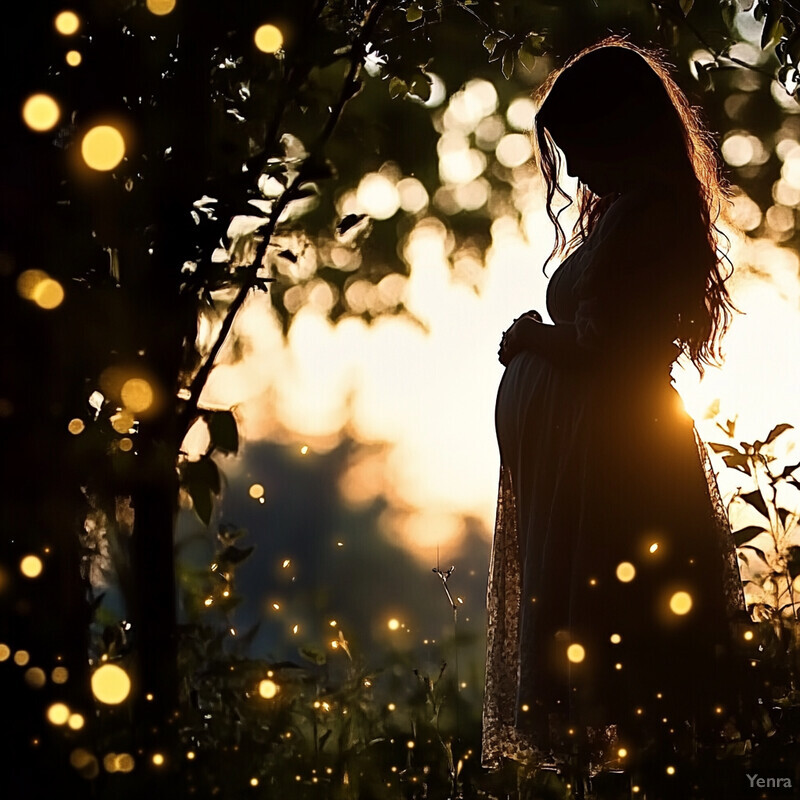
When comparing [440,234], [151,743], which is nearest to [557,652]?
[151,743]

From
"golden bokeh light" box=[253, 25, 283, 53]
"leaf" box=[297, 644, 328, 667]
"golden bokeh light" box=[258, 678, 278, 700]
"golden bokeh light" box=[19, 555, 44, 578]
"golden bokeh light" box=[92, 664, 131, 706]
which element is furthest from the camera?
"leaf" box=[297, 644, 328, 667]

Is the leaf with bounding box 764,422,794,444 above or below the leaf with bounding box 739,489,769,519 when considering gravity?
above

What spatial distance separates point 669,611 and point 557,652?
1.08 ft

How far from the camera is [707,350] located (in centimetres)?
276

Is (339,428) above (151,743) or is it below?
above

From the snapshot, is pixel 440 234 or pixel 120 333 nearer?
pixel 120 333

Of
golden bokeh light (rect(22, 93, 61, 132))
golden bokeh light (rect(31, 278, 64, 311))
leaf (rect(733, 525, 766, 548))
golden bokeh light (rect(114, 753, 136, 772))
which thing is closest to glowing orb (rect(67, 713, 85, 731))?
golden bokeh light (rect(114, 753, 136, 772))

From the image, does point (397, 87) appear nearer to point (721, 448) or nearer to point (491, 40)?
point (491, 40)

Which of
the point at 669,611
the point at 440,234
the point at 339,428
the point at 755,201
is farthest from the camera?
the point at 440,234

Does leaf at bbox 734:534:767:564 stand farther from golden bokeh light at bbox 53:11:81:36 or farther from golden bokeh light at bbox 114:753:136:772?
golden bokeh light at bbox 53:11:81:36

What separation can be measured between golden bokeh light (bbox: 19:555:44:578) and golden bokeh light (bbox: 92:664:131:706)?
24cm

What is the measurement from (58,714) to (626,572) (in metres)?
1.57

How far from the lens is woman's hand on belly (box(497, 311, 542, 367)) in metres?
2.66

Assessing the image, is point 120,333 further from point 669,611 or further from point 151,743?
point 669,611
